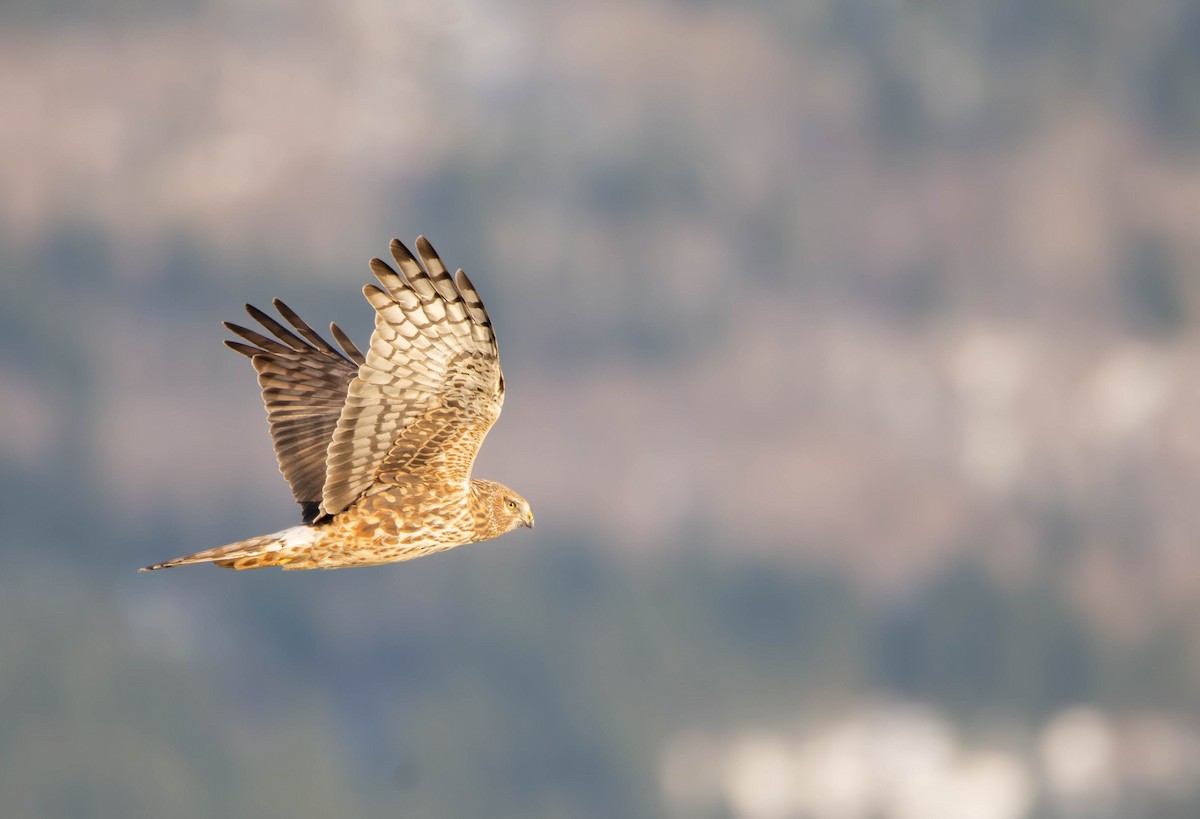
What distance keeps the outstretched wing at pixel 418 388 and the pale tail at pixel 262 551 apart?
33cm

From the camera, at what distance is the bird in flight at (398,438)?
12.5m

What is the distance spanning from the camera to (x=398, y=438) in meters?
13.3

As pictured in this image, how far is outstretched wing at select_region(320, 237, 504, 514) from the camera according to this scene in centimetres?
1241

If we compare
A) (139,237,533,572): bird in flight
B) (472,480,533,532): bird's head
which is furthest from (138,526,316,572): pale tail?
(472,480,533,532): bird's head

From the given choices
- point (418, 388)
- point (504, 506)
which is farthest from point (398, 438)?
point (504, 506)

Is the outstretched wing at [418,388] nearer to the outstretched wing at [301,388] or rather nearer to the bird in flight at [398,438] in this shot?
the bird in flight at [398,438]

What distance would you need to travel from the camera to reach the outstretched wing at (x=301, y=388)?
1469cm

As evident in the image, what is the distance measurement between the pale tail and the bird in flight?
1cm

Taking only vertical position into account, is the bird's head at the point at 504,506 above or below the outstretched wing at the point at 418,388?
below

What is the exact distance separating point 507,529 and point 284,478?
228cm

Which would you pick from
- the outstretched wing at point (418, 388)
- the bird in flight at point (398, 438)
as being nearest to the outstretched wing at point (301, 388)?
the bird in flight at point (398, 438)

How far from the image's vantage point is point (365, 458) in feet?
43.5

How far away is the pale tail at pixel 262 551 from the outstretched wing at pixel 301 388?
915mm

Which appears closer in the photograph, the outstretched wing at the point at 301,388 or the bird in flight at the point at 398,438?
the bird in flight at the point at 398,438
